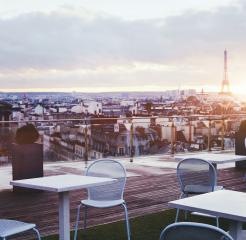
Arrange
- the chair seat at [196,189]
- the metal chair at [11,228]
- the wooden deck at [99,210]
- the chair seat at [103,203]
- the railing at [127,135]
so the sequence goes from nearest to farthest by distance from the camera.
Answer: the metal chair at [11,228]
the chair seat at [103,203]
the chair seat at [196,189]
the wooden deck at [99,210]
the railing at [127,135]

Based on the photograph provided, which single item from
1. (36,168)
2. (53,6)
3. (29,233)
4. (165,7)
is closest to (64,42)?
(53,6)

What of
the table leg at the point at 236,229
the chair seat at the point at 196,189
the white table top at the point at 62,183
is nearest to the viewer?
the table leg at the point at 236,229

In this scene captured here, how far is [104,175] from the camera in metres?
5.18

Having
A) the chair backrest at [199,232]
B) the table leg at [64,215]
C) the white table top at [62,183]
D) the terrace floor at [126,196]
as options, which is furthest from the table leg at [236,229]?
the terrace floor at [126,196]

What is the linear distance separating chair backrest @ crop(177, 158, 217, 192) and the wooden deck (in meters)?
1.16

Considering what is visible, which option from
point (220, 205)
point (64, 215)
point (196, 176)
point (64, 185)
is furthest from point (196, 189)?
point (220, 205)

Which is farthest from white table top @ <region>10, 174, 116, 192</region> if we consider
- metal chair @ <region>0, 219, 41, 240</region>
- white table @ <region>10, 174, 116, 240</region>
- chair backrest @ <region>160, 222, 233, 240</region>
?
chair backrest @ <region>160, 222, 233, 240</region>

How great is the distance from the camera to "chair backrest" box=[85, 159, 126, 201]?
5.12m

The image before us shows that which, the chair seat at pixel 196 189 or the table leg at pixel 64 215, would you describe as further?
the chair seat at pixel 196 189

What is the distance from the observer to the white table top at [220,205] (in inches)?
120

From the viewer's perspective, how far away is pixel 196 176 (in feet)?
17.5

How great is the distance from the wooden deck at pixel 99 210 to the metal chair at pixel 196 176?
1.14 meters

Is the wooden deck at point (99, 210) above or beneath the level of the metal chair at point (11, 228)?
beneath

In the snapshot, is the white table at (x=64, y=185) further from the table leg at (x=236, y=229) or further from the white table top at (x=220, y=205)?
the table leg at (x=236, y=229)
